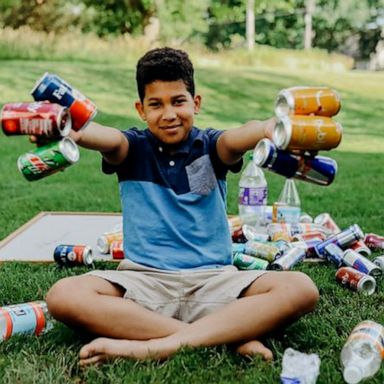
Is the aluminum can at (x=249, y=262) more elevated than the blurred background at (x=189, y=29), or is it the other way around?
the aluminum can at (x=249, y=262)

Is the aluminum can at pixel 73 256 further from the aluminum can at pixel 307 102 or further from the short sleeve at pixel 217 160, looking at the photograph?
the aluminum can at pixel 307 102

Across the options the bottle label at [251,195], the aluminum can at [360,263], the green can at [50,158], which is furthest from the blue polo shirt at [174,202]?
the bottle label at [251,195]

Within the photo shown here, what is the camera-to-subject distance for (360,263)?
11.3ft

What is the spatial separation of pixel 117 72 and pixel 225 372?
40.5ft

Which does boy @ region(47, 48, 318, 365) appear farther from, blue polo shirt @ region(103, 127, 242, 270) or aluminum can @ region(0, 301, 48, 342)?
aluminum can @ region(0, 301, 48, 342)

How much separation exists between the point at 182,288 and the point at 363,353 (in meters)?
0.75

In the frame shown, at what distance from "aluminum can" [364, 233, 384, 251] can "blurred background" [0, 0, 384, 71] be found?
43.7 feet

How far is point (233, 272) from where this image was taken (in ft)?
9.01

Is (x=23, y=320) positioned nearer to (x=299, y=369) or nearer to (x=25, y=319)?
(x=25, y=319)

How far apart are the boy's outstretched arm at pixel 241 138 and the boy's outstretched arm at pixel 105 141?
0.39 meters

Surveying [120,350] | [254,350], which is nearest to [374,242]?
[254,350]

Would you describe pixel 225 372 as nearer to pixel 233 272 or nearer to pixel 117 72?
pixel 233 272

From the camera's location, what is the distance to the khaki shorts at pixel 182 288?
2.64 meters

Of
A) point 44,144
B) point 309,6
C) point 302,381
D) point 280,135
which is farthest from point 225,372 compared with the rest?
point 309,6
